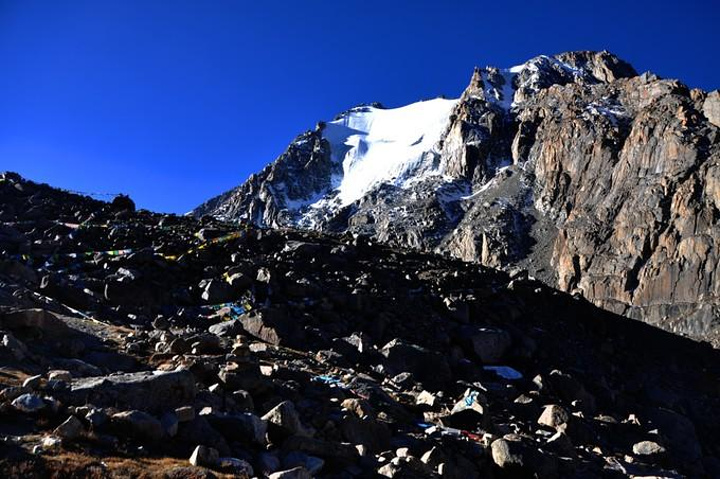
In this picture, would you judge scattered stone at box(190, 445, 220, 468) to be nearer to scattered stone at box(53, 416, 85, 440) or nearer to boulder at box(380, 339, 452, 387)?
scattered stone at box(53, 416, 85, 440)

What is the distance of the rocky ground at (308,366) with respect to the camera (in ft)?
26.2

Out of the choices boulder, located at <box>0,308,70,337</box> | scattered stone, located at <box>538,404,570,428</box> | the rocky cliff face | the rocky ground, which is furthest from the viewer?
the rocky cliff face

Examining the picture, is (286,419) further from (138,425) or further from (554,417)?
(554,417)

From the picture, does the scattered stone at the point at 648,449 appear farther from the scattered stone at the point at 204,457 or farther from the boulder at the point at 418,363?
the scattered stone at the point at 204,457

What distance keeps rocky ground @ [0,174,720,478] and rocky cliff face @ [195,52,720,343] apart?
4144cm

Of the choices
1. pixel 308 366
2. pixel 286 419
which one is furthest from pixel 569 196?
pixel 286 419

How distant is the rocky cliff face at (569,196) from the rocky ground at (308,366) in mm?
41444

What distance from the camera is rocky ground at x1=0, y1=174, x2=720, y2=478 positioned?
7.98m

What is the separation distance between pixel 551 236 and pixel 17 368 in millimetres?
120834

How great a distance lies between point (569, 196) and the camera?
12569cm

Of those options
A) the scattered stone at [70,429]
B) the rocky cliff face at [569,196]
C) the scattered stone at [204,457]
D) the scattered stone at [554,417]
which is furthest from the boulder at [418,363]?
the rocky cliff face at [569,196]

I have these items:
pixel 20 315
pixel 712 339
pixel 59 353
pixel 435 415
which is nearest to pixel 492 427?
pixel 435 415

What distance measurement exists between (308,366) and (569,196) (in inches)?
4820

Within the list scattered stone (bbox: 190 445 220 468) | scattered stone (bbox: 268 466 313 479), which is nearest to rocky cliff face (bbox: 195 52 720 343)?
scattered stone (bbox: 190 445 220 468)
